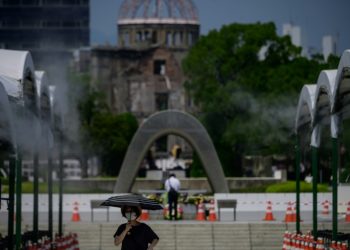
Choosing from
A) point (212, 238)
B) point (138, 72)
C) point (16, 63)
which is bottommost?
point (212, 238)

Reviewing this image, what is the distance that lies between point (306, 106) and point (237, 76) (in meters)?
57.6

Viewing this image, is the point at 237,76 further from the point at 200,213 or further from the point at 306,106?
the point at 306,106

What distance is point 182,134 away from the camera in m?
68.8

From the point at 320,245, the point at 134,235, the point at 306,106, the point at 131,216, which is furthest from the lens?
the point at 306,106

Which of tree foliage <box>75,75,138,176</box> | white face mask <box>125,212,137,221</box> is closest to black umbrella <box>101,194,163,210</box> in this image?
white face mask <box>125,212,137,221</box>

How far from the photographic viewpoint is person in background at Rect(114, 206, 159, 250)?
26.0 meters

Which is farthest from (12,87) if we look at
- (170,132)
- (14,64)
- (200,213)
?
(170,132)

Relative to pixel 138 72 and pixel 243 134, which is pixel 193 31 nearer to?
pixel 138 72

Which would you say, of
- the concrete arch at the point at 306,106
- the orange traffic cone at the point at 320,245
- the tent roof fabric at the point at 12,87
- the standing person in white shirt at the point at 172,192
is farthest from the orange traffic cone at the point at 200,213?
the tent roof fabric at the point at 12,87

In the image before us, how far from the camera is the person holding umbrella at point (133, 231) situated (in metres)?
26.0

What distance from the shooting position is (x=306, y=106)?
45.7 metres

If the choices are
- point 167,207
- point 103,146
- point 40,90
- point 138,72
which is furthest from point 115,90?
point 40,90

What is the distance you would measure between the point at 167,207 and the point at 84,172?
5467 centimetres

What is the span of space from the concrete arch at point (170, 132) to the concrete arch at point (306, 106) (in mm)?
19985
